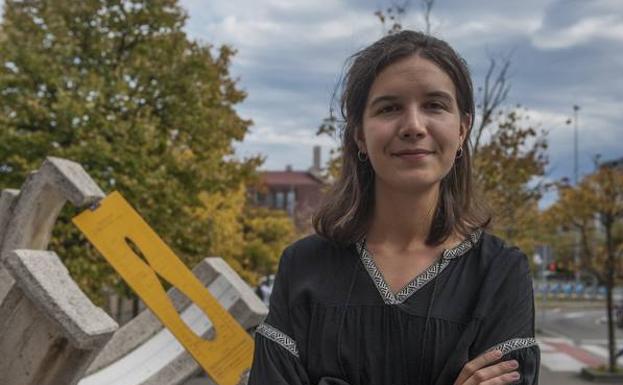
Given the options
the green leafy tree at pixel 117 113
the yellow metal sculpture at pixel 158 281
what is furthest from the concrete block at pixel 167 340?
the green leafy tree at pixel 117 113

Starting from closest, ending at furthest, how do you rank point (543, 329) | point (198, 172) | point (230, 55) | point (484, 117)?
point (484, 117) < point (198, 172) < point (230, 55) < point (543, 329)

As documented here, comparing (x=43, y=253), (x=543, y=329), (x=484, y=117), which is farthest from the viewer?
(x=543, y=329)

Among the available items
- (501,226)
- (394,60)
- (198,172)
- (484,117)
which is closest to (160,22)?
(198,172)

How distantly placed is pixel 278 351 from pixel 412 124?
686mm

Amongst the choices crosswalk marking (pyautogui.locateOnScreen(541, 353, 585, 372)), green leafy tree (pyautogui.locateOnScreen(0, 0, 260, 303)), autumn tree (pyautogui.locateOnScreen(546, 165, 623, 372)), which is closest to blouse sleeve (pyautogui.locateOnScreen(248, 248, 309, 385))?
green leafy tree (pyautogui.locateOnScreen(0, 0, 260, 303))

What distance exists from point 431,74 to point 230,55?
628 inches

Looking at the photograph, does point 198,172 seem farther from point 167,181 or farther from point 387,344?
point 387,344

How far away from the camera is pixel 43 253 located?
13.5ft

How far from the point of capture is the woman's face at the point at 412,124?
6.79 feet

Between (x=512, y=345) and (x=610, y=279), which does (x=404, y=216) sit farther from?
(x=610, y=279)

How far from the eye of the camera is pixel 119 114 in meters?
13.4

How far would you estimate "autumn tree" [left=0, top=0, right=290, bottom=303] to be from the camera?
493 inches

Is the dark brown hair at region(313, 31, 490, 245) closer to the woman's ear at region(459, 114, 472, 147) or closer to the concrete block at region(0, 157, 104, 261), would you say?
the woman's ear at region(459, 114, 472, 147)

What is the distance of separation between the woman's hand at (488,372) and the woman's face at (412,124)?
0.47 meters
